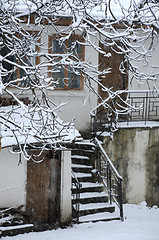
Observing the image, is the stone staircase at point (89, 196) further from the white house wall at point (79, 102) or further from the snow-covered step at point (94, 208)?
the white house wall at point (79, 102)

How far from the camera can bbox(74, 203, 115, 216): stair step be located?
9352mm

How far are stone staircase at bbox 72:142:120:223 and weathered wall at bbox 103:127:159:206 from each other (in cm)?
95

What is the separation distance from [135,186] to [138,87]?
3662 millimetres

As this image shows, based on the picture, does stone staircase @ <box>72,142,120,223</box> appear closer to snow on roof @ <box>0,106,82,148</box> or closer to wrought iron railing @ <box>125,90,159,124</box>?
snow on roof @ <box>0,106,82,148</box>

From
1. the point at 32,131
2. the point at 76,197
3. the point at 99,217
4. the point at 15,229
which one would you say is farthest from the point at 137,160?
the point at 32,131

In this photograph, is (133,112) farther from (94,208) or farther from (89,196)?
(94,208)

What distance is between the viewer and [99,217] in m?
9.27

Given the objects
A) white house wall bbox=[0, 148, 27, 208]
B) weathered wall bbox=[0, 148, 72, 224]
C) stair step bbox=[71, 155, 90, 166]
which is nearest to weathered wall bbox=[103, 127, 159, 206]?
stair step bbox=[71, 155, 90, 166]

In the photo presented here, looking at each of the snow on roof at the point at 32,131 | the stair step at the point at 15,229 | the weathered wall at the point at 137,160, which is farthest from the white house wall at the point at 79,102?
the stair step at the point at 15,229

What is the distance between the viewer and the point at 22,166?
28.8 ft

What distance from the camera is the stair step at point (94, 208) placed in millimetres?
9352

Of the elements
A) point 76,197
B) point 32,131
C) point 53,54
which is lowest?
point 76,197

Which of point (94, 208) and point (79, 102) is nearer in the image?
point (94, 208)

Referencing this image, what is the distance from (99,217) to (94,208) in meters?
0.29
